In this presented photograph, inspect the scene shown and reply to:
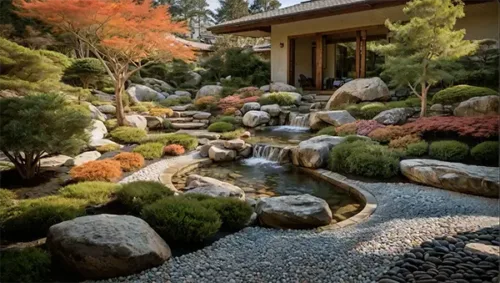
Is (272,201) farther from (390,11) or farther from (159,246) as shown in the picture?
(390,11)

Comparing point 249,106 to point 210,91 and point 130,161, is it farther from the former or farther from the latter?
point 130,161

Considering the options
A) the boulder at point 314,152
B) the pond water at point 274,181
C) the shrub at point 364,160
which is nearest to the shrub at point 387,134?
the shrub at point 364,160

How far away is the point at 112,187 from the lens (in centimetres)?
560

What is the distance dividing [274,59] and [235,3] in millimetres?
13153

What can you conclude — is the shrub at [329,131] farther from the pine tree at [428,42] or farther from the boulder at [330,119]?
the pine tree at [428,42]

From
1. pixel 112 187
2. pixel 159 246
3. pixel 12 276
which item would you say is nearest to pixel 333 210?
pixel 159 246

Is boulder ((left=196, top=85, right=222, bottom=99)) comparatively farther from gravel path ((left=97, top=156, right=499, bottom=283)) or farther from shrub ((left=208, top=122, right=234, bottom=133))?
gravel path ((left=97, top=156, right=499, bottom=283))

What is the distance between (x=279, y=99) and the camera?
1392cm

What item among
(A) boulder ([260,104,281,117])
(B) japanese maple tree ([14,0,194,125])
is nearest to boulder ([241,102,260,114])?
(A) boulder ([260,104,281,117])

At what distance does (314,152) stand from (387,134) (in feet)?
6.07

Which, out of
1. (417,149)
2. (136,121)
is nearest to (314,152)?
(417,149)

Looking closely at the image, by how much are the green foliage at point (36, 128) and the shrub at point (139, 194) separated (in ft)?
5.53

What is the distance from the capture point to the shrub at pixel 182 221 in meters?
3.98

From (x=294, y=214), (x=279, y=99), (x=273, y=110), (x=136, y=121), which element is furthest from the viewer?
(x=279, y=99)
